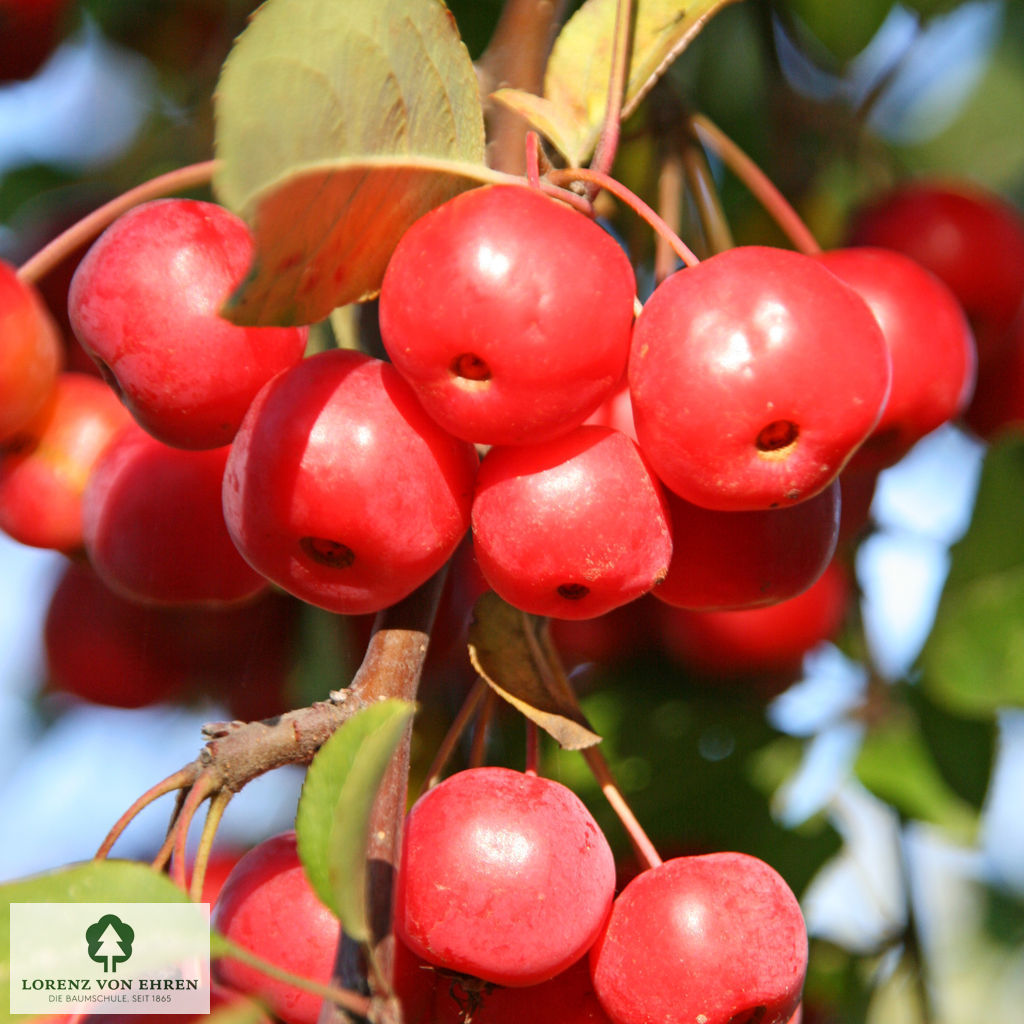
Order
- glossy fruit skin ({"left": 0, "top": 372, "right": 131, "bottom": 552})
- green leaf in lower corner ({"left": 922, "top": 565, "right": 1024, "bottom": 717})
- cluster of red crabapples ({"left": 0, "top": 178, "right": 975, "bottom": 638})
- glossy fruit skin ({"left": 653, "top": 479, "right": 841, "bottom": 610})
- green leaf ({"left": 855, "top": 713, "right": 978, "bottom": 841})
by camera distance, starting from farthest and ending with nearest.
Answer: green leaf ({"left": 855, "top": 713, "right": 978, "bottom": 841})
green leaf in lower corner ({"left": 922, "top": 565, "right": 1024, "bottom": 717})
glossy fruit skin ({"left": 0, "top": 372, "right": 131, "bottom": 552})
glossy fruit skin ({"left": 653, "top": 479, "right": 841, "bottom": 610})
cluster of red crabapples ({"left": 0, "top": 178, "right": 975, "bottom": 638})

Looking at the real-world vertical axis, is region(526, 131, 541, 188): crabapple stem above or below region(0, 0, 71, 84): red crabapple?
above

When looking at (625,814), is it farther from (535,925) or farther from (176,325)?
(176,325)

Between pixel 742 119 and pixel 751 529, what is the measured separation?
2.97 ft

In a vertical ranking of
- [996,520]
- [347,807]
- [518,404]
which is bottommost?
[996,520]

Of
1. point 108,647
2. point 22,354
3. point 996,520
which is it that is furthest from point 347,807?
point 996,520

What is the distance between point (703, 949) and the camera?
67cm

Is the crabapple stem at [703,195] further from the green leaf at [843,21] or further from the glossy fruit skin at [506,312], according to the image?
the glossy fruit skin at [506,312]

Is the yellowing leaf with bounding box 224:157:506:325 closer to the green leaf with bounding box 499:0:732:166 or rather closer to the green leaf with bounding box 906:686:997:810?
the green leaf with bounding box 499:0:732:166

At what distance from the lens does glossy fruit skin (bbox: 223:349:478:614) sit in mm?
642

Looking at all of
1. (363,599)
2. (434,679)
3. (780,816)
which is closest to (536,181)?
(363,599)

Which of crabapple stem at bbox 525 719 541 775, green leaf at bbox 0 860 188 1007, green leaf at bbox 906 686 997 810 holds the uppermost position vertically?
green leaf at bbox 0 860 188 1007

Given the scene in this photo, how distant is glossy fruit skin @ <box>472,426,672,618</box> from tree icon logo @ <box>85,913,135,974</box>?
274 millimetres

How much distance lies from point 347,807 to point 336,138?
0.33 m

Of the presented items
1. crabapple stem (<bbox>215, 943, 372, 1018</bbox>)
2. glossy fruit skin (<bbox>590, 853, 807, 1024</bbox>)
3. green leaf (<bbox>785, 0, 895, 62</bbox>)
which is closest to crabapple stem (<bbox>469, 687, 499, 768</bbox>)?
glossy fruit skin (<bbox>590, 853, 807, 1024</bbox>)
